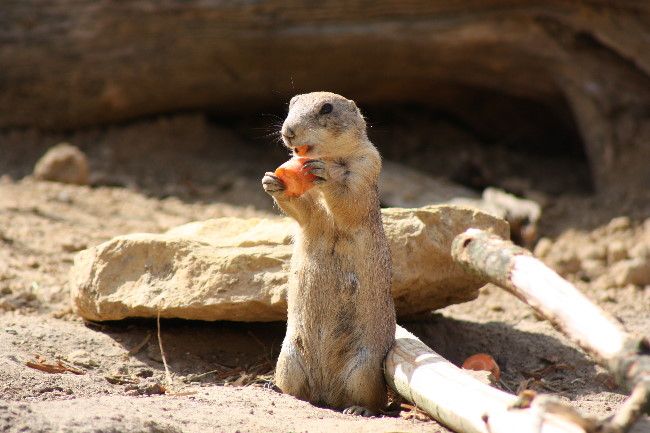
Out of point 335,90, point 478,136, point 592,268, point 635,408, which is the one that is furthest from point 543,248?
point 635,408

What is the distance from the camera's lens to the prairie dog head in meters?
5.12

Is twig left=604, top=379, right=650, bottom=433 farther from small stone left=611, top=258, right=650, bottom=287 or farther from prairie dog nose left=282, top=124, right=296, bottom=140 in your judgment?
small stone left=611, top=258, right=650, bottom=287

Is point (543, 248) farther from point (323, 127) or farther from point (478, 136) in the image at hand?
point (323, 127)

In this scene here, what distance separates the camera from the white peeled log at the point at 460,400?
3457 millimetres

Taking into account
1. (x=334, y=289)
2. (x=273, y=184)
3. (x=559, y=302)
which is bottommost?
(x=334, y=289)

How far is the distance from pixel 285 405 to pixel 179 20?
543 cm

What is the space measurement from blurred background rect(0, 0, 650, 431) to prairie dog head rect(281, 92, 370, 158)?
2.27m

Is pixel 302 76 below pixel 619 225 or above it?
above

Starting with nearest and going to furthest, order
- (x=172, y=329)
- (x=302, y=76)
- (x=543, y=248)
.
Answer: (x=172, y=329) < (x=543, y=248) < (x=302, y=76)

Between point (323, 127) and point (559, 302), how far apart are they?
6.43 ft

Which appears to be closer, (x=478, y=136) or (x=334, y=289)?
(x=334, y=289)

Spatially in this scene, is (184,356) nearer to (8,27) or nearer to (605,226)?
(605,226)

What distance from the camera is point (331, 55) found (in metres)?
9.27

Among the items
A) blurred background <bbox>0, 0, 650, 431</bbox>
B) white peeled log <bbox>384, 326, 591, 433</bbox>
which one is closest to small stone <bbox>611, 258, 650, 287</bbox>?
blurred background <bbox>0, 0, 650, 431</bbox>
